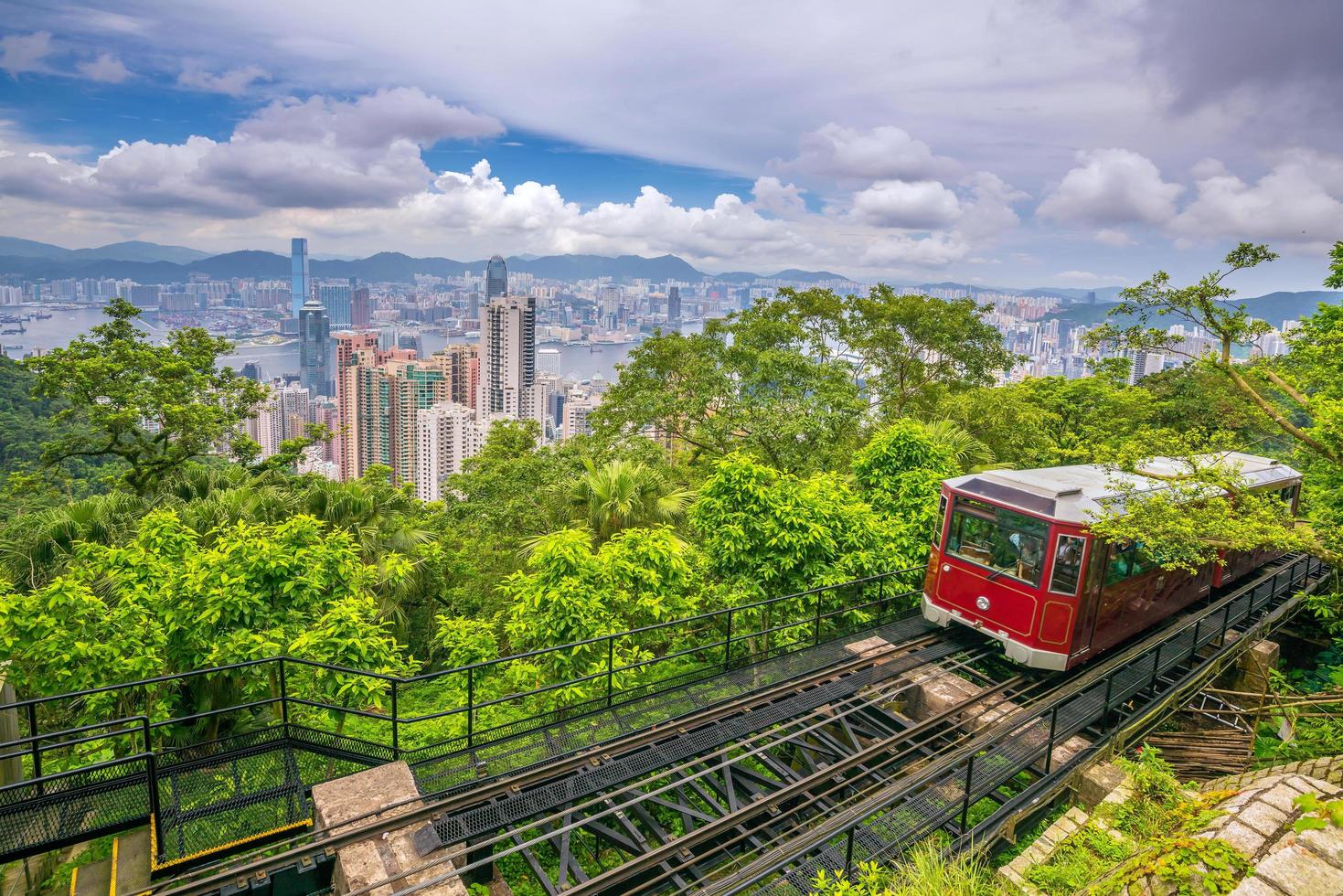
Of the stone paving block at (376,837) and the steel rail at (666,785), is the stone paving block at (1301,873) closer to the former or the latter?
the steel rail at (666,785)

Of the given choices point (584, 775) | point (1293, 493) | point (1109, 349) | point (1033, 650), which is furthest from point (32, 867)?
point (1293, 493)

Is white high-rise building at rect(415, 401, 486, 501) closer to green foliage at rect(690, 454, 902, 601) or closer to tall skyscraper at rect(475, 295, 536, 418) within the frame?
tall skyscraper at rect(475, 295, 536, 418)

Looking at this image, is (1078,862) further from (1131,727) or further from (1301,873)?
(1131,727)

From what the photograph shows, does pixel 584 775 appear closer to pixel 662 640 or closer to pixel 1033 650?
pixel 662 640

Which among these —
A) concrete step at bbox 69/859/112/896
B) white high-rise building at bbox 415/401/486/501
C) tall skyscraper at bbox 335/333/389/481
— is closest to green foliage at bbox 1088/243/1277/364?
concrete step at bbox 69/859/112/896

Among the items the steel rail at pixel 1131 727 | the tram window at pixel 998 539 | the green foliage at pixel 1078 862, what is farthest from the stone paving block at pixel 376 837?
the tram window at pixel 998 539

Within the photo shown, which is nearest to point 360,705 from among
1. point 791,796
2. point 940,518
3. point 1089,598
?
point 791,796

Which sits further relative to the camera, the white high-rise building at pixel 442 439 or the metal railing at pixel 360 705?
the white high-rise building at pixel 442 439
